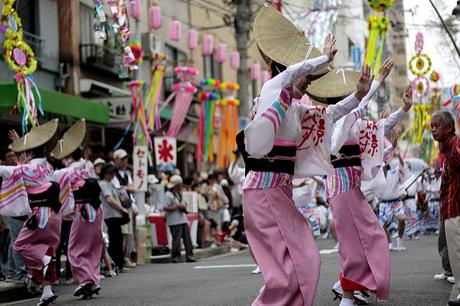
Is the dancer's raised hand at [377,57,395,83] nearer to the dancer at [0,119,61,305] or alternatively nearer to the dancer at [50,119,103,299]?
the dancer at [0,119,61,305]

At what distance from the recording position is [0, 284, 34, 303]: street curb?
10945mm

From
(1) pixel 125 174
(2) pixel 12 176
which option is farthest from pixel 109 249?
(2) pixel 12 176

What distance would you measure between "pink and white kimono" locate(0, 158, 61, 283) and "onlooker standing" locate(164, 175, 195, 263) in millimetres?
7284

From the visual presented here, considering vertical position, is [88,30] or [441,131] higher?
[88,30]

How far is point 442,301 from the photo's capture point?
851cm

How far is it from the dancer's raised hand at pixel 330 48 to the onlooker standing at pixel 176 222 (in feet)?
36.6

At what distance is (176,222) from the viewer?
1767 cm

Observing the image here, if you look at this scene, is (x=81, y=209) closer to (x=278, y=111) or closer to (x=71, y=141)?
(x=71, y=141)

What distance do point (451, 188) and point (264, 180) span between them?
97.6 inches

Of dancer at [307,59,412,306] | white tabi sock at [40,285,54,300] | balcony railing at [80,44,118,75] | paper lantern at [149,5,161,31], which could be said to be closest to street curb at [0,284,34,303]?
white tabi sock at [40,285,54,300]

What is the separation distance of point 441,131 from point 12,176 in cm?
460

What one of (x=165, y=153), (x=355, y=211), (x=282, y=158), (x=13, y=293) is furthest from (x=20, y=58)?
(x=282, y=158)

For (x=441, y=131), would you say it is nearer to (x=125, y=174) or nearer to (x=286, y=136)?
(x=286, y=136)

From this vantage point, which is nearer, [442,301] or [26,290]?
[442,301]
